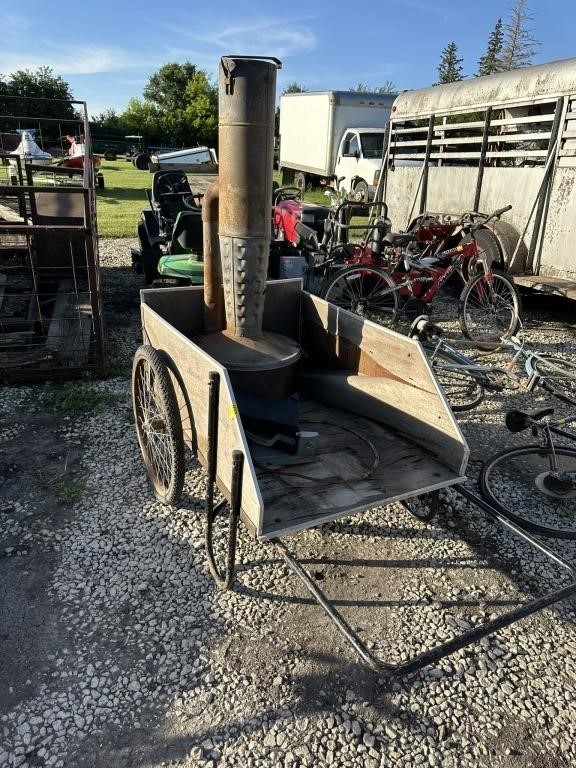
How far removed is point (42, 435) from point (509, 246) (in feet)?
19.9

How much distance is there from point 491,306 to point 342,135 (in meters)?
12.4

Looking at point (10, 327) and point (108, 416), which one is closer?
point (108, 416)

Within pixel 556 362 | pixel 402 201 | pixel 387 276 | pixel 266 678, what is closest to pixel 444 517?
pixel 266 678

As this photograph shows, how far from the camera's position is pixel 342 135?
17.1 m

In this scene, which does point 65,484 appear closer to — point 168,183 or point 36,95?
point 168,183

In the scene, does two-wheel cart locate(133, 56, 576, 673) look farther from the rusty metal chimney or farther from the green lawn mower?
the green lawn mower

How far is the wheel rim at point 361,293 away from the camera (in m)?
6.54

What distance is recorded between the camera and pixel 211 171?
39.1 ft

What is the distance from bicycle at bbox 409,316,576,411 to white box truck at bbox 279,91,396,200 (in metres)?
10.3

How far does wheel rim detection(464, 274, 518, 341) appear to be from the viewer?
6.54 meters

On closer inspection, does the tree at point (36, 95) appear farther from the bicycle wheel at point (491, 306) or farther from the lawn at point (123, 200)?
the bicycle wheel at point (491, 306)

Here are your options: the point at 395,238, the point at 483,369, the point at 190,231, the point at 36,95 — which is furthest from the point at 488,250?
the point at 36,95

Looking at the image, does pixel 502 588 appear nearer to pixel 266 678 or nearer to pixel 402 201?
pixel 266 678

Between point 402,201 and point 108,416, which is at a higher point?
point 402,201
